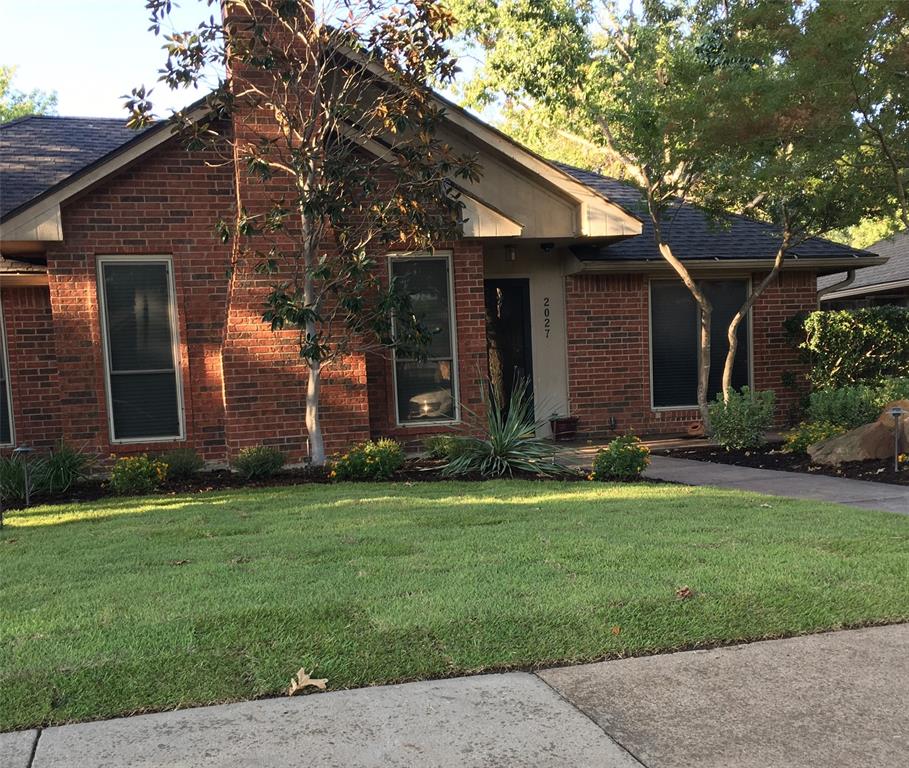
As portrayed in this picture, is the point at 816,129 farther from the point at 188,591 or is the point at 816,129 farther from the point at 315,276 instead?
the point at 188,591

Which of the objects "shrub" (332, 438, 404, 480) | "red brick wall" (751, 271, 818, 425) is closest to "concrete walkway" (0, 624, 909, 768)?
"shrub" (332, 438, 404, 480)

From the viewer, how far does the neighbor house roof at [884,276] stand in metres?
19.4

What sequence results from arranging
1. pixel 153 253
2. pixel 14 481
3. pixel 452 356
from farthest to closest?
1. pixel 452 356
2. pixel 153 253
3. pixel 14 481

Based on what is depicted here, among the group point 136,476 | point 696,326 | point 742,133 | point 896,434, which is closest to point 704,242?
point 696,326

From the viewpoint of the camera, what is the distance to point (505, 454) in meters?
8.84

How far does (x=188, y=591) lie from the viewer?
4305 mm

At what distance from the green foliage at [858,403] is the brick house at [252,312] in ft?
8.47

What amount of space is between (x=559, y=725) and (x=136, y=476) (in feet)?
20.7

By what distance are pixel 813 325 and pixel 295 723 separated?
11164mm

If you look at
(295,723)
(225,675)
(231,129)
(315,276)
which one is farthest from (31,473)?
(295,723)

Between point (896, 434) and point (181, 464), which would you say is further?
point (181, 464)

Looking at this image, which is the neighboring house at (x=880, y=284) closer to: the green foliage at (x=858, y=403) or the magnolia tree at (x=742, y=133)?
the magnolia tree at (x=742, y=133)

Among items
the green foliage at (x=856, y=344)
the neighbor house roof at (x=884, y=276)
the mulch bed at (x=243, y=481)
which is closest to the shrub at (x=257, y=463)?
the mulch bed at (x=243, y=481)

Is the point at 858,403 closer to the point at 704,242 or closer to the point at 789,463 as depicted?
the point at 789,463
